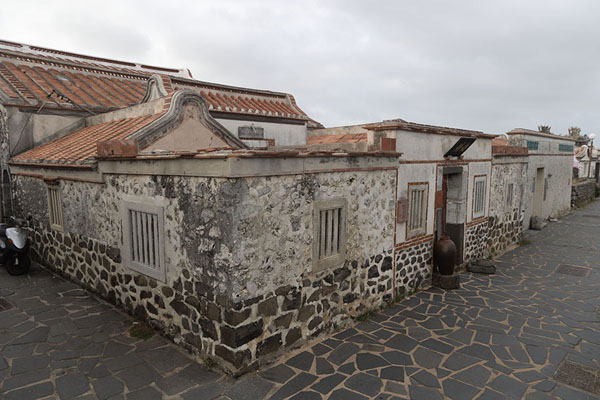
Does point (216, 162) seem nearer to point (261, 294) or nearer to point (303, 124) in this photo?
point (261, 294)

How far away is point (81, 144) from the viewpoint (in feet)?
26.9

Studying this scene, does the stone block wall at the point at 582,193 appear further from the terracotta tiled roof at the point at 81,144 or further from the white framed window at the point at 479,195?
the terracotta tiled roof at the point at 81,144

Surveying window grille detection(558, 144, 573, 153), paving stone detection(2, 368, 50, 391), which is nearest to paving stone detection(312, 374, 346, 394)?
paving stone detection(2, 368, 50, 391)

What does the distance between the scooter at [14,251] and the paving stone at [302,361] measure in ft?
23.0

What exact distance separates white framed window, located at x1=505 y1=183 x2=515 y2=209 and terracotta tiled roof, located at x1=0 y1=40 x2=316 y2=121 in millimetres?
7140

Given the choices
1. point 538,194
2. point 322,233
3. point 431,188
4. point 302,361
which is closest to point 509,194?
point 538,194

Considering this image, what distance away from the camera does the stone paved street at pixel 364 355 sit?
4.40 m

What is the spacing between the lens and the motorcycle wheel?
8.12 m

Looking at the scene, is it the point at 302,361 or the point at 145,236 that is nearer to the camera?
the point at 302,361

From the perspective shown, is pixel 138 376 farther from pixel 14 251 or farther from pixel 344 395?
pixel 14 251

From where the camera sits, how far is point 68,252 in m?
7.80

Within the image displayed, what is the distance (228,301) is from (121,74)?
12.2m

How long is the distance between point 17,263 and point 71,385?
525 centimetres

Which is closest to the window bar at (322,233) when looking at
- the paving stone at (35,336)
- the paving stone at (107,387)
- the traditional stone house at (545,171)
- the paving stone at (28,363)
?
the paving stone at (107,387)
